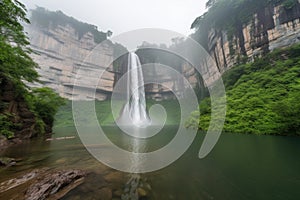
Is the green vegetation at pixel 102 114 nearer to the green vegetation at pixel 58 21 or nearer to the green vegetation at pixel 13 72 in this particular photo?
the green vegetation at pixel 13 72

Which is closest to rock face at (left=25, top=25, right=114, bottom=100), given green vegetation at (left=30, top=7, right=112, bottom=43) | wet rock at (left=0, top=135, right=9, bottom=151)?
green vegetation at (left=30, top=7, right=112, bottom=43)

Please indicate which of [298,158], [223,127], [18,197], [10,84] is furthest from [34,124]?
[223,127]

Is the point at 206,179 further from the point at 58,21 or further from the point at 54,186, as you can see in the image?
the point at 58,21

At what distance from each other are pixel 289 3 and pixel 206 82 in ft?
53.8

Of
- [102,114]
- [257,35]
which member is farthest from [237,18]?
[102,114]

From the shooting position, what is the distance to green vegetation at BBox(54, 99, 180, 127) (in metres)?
30.0

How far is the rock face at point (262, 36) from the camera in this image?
1738 cm

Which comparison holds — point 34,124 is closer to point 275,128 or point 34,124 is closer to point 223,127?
point 223,127

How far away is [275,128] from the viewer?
29.7 ft

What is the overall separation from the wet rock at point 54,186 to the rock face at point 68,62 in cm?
3532

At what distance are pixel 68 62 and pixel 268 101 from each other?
43.1m

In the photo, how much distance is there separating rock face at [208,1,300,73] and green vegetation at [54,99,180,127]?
1514 cm

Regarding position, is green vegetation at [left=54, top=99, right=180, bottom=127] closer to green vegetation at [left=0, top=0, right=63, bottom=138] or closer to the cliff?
the cliff

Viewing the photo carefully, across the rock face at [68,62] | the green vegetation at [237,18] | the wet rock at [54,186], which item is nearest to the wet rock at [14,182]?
the wet rock at [54,186]
